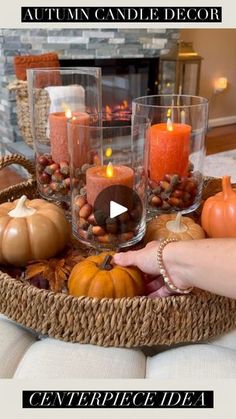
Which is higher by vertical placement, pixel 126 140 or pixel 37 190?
pixel 126 140

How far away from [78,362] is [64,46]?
8.26 feet

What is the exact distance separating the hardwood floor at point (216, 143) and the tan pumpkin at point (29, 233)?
1.68 metres

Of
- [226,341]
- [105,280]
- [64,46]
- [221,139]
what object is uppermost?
[64,46]

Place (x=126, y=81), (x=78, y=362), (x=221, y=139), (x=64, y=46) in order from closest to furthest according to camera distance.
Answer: (x=78, y=362)
(x=64, y=46)
(x=126, y=81)
(x=221, y=139)

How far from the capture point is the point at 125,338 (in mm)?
606

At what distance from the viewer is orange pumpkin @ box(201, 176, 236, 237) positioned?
747mm

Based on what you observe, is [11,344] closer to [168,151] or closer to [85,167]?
[85,167]

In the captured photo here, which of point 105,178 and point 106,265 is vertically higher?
point 105,178

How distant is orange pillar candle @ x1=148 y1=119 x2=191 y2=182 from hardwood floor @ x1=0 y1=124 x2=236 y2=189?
1.66 meters

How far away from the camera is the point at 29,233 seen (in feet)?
2.33

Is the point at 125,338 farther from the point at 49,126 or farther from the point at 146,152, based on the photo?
the point at 49,126

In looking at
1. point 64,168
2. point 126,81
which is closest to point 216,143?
point 126,81

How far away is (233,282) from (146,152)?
0.98 feet

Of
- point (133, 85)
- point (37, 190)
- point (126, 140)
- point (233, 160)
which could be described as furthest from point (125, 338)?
point (133, 85)
